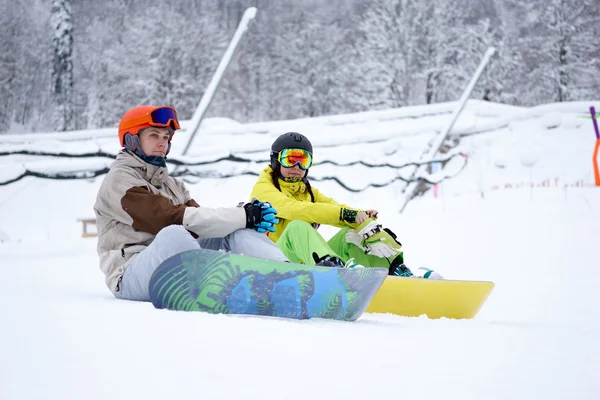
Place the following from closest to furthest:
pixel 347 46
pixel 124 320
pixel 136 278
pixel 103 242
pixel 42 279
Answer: pixel 124 320, pixel 136 278, pixel 103 242, pixel 42 279, pixel 347 46

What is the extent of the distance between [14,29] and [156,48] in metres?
11.5

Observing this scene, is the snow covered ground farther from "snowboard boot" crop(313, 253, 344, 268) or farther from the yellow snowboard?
"snowboard boot" crop(313, 253, 344, 268)

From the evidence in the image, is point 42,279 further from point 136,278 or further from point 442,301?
point 442,301

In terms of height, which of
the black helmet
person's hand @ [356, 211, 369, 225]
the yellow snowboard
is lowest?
the yellow snowboard

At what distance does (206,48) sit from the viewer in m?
30.1

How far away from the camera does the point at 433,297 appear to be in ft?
10.5

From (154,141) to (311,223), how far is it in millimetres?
1400

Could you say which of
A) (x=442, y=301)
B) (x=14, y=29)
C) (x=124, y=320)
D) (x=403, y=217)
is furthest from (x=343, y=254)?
(x=14, y=29)

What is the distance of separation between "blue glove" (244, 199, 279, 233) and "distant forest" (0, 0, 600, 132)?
67.3 ft

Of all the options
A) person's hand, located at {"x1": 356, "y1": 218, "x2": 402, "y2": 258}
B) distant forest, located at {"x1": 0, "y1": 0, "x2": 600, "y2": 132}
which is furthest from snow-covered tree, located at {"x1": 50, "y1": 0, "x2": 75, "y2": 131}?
person's hand, located at {"x1": 356, "y1": 218, "x2": 402, "y2": 258}

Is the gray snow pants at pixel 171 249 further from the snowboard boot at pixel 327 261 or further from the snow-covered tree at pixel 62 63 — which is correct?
the snow-covered tree at pixel 62 63

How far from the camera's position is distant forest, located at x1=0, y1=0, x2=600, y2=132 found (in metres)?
24.1

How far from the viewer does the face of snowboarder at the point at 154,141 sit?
10.4 ft

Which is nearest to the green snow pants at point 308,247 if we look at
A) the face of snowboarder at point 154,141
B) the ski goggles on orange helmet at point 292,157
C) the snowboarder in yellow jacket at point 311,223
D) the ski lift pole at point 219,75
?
the snowboarder in yellow jacket at point 311,223
